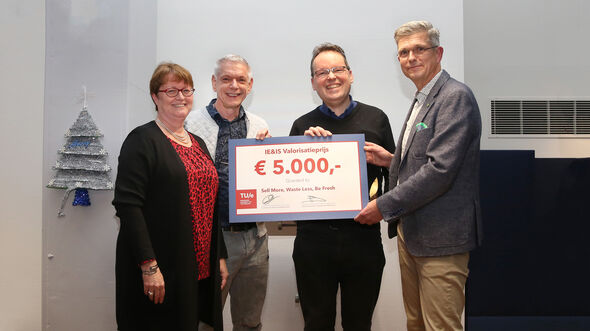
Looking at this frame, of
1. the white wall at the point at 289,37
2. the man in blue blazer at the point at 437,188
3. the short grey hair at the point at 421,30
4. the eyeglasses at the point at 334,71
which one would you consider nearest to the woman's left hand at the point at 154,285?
the man in blue blazer at the point at 437,188

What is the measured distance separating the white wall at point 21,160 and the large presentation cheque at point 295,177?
155cm

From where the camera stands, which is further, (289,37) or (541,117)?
(541,117)

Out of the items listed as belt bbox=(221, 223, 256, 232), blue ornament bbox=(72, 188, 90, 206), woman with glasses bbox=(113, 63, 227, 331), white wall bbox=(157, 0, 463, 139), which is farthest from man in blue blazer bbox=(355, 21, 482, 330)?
blue ornament bbox=(72, 188, 90, 206)

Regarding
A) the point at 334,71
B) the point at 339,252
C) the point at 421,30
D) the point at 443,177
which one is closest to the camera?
the point at 443,177

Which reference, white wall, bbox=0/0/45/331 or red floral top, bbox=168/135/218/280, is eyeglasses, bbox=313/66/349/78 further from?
white wall, bbox=0/0/45/331

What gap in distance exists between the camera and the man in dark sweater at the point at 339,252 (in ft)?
6.31

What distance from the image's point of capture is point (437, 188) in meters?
1.61

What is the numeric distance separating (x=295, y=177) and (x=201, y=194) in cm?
51

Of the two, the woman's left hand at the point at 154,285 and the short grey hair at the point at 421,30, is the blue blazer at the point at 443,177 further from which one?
the woman's left hand at the point at 154,285

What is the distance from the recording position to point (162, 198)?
165cm

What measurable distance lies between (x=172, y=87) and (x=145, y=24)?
58.4 inches

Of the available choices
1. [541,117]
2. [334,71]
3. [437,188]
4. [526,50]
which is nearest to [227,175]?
[334,71]

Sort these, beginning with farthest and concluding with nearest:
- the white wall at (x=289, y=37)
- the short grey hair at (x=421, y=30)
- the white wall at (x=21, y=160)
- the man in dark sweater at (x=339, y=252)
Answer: the white wall at (x=289, y=37), the white wall at (x=21, y=160), the man in dark sweater at (x=339, y=252), the short grey hair at (x=421, y=30)
